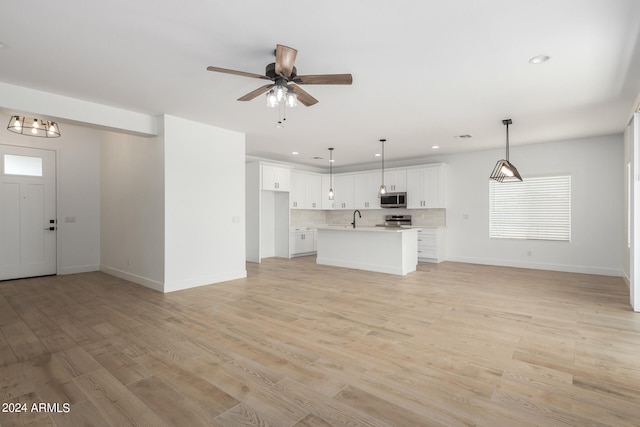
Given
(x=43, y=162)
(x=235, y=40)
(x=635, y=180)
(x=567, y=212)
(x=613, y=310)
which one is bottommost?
(x=613, y=310)

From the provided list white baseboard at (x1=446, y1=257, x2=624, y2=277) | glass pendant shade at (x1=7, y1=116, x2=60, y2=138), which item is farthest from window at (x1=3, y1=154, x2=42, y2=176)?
white baseboard at (x1=446, y1=257, x2=624, y2=277)

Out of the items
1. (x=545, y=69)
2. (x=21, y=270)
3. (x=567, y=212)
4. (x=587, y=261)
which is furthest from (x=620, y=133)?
(x=21, y=270)

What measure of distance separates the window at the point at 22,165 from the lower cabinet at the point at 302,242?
17.9 feet

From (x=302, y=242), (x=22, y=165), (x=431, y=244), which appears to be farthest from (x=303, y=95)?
(x=302, y=242)

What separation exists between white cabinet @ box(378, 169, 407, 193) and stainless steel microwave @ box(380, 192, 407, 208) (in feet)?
A: 0.57

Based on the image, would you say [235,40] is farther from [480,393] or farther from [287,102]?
[480,393]

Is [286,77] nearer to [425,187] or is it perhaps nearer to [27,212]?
[425,187]

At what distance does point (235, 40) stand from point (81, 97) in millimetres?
2734

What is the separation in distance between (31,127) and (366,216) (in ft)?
25.5

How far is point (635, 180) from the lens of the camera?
13.4ft

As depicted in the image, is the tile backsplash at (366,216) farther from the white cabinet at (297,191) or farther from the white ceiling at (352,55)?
the white ceiling at (352,55)

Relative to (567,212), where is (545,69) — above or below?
above

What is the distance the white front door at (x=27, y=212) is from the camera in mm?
5824

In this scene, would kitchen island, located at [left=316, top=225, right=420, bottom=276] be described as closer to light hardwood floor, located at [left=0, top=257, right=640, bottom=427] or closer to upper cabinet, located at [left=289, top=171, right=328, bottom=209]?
light hardwood floor, located at [left=0, top=257, right=640, bottom=427]
